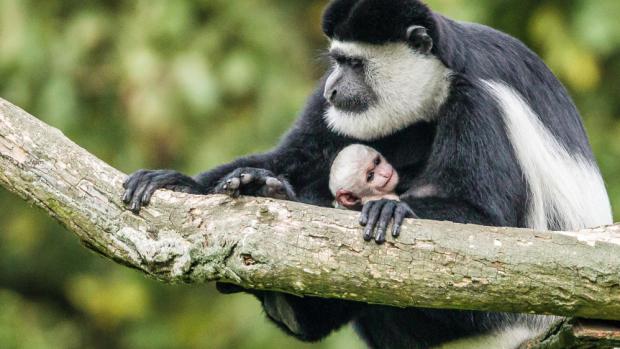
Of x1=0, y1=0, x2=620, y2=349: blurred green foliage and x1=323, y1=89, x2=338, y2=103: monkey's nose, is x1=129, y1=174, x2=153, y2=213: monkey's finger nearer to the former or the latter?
x1=323, y1=89, x2=338, y2=103: monkey's nose

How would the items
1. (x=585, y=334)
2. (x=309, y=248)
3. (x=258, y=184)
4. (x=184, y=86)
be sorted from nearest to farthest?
(x=585, y=334) → (x=309, y=248) → (x=258, y=184) → (x=184, y=86)

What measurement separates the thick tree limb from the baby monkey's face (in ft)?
3.56

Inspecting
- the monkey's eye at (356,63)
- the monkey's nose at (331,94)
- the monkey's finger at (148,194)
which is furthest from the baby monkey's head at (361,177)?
the monkey's finger at (148,194)

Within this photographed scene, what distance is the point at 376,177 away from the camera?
479 centimetres

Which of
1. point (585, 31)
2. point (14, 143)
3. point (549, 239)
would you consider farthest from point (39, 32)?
point (549, 239)

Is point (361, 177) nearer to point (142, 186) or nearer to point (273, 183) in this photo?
point (273, 183)

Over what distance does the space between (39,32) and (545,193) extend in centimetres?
518

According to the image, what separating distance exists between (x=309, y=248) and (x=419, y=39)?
57.1 inches

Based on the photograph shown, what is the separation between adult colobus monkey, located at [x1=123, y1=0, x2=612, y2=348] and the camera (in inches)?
172

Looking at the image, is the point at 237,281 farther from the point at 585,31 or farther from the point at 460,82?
the point at 585,31

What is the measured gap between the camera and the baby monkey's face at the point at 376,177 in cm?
476

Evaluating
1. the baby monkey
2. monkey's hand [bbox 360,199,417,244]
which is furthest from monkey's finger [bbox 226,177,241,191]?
the baby monkey

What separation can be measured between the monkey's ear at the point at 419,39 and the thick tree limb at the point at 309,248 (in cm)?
126

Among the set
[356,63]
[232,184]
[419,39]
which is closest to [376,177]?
[356,63]
